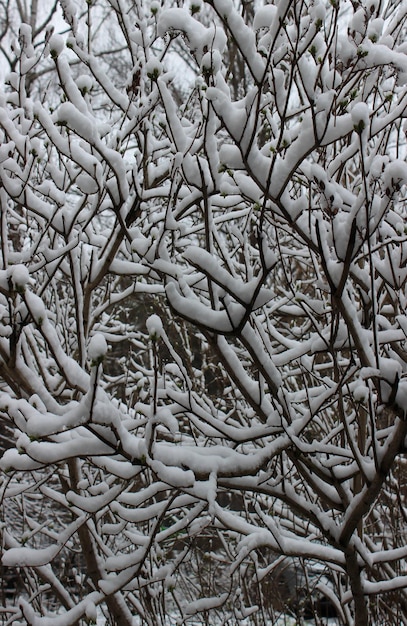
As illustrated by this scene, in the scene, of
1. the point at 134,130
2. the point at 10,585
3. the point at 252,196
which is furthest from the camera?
the point at 10,585

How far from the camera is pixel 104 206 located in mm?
3453

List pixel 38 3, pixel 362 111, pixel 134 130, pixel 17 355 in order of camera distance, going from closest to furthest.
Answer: pixel 362 111, pixel 17 355, pixel 134 130, pixel 38 3

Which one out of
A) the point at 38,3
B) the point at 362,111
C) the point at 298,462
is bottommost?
the point at 298,462

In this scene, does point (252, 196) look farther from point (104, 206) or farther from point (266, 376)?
point (104, 206)

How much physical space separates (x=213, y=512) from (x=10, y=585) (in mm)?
7905

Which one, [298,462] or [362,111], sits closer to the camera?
[362,111]

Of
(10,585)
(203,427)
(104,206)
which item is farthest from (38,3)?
(203,427)

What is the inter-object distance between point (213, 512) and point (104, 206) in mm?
2192

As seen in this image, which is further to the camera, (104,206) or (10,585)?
(10,585)

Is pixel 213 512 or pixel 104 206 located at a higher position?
pixel 104 206

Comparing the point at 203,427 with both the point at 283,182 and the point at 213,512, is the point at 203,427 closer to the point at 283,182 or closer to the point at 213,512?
the point at 213,512

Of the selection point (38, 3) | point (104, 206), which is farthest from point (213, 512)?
point (38, 3)

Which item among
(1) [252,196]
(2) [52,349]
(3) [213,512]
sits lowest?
(3) [213,512]

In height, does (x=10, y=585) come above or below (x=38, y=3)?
below
